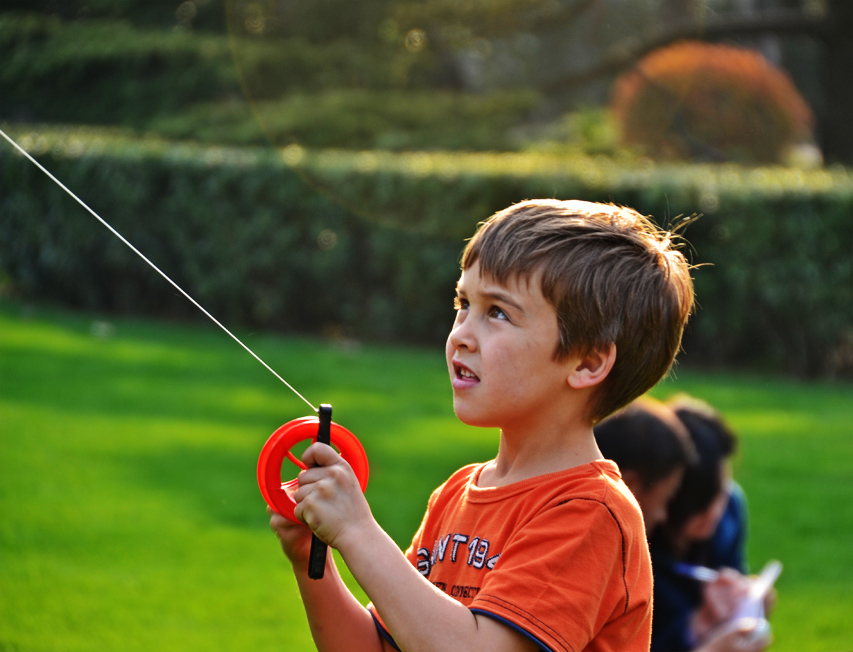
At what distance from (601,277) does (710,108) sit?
19.6 metres

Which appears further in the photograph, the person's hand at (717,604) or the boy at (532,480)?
the person's hand at (717,604)

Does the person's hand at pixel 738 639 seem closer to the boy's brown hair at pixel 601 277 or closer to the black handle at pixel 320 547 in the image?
the boy's brown hair at pixel 601 277

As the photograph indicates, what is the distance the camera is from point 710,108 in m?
20.1

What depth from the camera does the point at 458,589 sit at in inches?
63.8

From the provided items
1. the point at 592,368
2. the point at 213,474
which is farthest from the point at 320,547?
the point at 213,474

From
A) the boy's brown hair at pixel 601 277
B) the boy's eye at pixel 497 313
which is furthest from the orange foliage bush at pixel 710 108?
the boy's eye at pixel 497 313

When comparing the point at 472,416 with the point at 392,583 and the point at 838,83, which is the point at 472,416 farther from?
the point at 838,83

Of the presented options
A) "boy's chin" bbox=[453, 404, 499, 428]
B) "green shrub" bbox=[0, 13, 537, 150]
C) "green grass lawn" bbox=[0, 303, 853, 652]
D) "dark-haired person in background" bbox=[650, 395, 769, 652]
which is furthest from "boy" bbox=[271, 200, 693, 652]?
"green shrub" bbox=[0, 13, 537, 150]

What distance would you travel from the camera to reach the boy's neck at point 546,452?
1647 millimetres

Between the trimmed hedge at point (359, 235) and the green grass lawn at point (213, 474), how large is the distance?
0.71m

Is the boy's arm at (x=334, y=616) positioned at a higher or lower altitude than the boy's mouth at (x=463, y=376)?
lower

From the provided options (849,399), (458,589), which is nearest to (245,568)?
(458,589)

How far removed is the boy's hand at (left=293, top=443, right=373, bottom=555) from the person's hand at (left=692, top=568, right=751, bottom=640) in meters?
1.75

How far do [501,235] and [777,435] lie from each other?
5.85 meters
